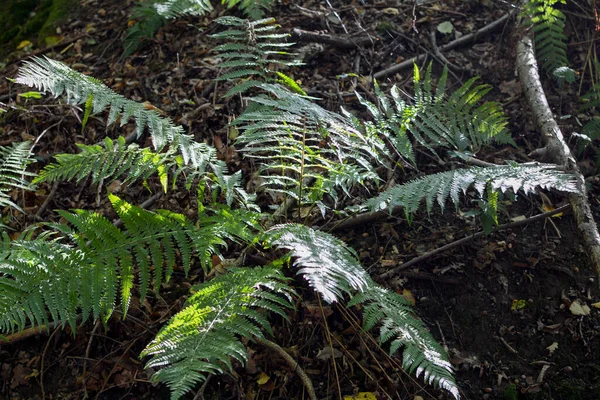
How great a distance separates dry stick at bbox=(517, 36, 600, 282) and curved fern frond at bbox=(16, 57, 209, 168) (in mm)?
1626

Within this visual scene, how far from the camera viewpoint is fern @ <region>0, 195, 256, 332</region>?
6.38 ft

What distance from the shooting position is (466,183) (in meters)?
2.14

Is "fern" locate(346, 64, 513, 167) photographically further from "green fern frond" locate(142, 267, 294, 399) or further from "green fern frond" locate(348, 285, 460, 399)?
"green fern frond" locate(142, 267, 294, 399)

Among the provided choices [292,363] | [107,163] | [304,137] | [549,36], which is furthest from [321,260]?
[549,36]

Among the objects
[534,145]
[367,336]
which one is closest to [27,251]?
[367,336]

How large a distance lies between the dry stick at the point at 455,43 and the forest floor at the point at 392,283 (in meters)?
0.05

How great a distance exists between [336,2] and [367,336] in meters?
2.61

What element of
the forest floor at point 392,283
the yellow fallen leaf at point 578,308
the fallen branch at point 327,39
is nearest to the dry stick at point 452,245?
the forest floor at point 392,283

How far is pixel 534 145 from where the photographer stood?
10.2 feet

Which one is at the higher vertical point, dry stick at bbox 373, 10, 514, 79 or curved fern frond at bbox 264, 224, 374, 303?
dry stick at bbox 373, 10, 514, 79

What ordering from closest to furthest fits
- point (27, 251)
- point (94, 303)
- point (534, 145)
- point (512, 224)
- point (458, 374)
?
point (94, 303) < point (27, 251) < point (458, 374) < point (512, 224) < point (534, 145)

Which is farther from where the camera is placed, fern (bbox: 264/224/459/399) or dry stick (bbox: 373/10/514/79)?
dry stick (bbox: 373/10/514/79)

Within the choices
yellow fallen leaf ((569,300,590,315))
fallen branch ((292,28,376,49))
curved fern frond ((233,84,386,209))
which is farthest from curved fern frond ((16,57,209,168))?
yellow fallen leaf ((569,300,590,315))

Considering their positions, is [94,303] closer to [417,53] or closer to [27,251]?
[27,251]
